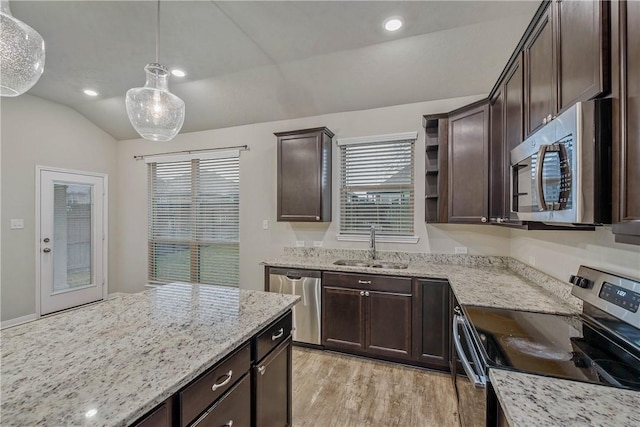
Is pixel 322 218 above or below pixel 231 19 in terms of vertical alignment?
below

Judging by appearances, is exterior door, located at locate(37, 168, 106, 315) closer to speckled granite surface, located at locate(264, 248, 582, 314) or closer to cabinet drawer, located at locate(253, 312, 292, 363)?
speckled granite surface, located at locate(264, 248, 582, 314)

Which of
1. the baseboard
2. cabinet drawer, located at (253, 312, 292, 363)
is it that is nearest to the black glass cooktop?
cabinet drawer, located at (253, 312, 292, 363)

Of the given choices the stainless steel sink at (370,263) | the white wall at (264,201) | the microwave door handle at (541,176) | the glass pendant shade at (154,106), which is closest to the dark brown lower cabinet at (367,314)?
the stainless steel sink at (370,263)

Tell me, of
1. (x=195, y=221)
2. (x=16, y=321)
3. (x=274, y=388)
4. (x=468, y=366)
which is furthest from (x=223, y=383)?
(x=16, y=321)

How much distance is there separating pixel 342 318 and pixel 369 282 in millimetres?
493

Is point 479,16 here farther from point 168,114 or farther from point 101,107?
point 101,107

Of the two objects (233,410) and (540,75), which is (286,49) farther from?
(233,410)

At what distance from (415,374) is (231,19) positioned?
361 centimetres

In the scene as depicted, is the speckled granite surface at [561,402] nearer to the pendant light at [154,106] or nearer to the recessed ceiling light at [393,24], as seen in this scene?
the pendant light at [154,106]

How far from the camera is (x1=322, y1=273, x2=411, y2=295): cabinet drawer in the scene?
265 centimetres

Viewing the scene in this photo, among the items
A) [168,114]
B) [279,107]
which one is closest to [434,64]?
[279,107]

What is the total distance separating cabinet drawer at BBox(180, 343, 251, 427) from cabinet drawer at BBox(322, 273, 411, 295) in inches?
64.6

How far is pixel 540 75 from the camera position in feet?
4.75

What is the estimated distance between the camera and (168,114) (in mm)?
2029
